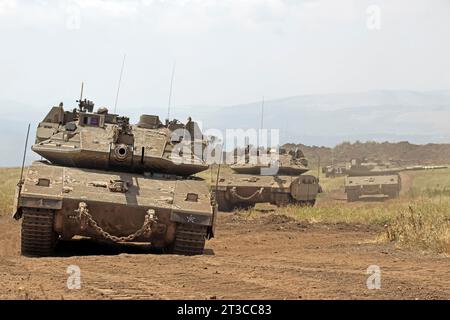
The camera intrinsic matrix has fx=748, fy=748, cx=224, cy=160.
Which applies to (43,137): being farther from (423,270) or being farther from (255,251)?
(423,270)

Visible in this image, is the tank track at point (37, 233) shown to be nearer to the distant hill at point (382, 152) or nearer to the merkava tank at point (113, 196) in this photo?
the merkava tank at point (113, 196)

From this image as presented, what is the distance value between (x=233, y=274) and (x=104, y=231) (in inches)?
115

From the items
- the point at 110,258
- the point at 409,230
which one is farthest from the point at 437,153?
the point at 110,258

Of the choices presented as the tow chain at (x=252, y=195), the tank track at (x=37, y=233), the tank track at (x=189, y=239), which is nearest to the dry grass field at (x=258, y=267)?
the tank track at (x=37, y=233)

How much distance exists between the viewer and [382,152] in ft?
226

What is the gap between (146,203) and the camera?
1060cm

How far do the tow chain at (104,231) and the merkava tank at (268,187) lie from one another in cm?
1273

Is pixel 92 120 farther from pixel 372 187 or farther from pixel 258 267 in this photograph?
pixel 372 187

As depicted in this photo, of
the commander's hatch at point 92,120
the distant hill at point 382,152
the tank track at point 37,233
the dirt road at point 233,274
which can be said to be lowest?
the dirt road at point 233,274

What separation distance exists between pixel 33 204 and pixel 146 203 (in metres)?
1.56

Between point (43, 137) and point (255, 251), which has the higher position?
point (43, 137)

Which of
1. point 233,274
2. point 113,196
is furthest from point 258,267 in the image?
point 113,196

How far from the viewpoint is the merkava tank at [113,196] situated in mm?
10359
